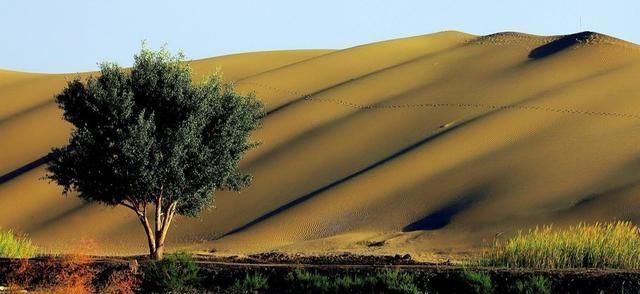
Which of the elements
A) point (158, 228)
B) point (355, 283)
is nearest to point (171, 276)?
point (355, 283)

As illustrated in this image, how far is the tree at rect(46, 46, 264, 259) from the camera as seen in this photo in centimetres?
2747

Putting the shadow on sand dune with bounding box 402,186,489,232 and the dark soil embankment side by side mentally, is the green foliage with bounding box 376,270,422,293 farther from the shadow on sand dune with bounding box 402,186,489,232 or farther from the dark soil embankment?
the shadow on sand dune with bounding box 402,186,489,232

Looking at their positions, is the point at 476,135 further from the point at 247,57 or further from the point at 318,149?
the point at 247,57

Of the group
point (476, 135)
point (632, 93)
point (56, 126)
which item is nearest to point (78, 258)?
point (476, 135)

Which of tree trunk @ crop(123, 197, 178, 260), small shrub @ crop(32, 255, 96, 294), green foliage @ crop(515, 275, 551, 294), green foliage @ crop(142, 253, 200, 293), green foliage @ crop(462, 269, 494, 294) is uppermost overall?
tree trunk @ crop(123, 197, 178, 260)

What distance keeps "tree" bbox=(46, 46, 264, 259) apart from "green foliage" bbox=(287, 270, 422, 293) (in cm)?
553

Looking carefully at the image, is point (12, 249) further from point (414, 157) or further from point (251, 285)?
point (414, 157)

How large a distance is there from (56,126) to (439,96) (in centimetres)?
2051

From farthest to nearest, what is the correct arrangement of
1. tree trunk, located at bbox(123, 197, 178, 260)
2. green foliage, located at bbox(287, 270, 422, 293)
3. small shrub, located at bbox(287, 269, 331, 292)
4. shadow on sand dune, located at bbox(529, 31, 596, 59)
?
shadow on sand dune, located at bbox(529, 31, 596, 59) → tree trunk, located at bbox(123, 197, 178, 260) → small shrub, located at bbox(287, 269, 331, 292) → green foliage, located at bbox(287, 270, 422, 293)

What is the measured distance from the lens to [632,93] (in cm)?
5512

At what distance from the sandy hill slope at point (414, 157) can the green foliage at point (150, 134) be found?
31.4ft

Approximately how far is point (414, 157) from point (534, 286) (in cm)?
2889

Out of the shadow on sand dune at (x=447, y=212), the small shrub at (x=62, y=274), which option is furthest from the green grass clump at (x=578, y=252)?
the shadow on sand dune at (x=447, y=212)

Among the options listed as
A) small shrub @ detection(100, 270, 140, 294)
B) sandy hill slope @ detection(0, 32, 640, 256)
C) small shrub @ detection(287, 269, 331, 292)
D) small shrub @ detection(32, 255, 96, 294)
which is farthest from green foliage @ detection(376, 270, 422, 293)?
sandy hill slope @ detection(0, 32, 640, 256)
